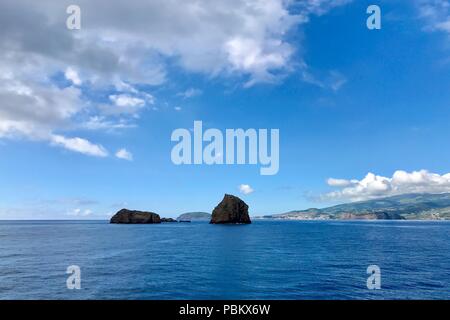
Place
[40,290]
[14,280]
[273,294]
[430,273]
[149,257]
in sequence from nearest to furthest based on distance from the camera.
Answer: [273,294] < [40,290] < [14,280] < [430,273] < [149,257]

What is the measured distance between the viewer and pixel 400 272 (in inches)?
2061

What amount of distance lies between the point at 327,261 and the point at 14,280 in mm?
55137

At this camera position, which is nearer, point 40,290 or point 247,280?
point 40,290

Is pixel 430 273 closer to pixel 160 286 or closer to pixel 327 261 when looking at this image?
pixel 327 261

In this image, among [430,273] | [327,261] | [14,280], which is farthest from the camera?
[327,261]
